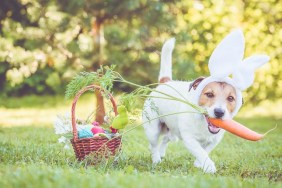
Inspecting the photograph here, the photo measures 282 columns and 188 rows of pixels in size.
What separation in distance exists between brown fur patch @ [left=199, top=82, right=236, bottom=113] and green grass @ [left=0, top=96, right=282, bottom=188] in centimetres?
58

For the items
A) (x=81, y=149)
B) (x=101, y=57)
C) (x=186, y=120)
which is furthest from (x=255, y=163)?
(x=101, y=57)

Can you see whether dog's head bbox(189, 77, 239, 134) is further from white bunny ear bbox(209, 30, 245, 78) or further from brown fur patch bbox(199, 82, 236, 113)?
white bunny ear bbox(209, 30, 245, 78)

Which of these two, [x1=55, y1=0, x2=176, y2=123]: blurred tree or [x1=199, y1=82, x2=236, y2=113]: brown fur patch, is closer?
[x1=199, y1=82, x2=236, y2=113]: brown fur patch

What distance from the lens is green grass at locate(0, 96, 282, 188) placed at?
332cm

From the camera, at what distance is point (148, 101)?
517cm

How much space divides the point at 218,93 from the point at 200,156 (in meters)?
0.58

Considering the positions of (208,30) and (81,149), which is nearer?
(81,149)

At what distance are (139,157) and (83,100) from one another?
728 centimetres

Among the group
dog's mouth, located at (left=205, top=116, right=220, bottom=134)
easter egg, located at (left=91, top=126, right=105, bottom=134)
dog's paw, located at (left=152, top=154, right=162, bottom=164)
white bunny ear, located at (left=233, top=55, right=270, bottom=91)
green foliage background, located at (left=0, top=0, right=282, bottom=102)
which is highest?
green foliage background, located at (left=0, top=0, right=282, bottom=102)

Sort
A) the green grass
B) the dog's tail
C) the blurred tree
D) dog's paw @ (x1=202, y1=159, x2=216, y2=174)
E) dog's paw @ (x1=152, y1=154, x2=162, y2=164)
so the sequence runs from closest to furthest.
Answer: the green grass
dog's paw @ (x1=202, y1=159, x2=216, y2=174)
dog's paw @ (x1=152, y1=154, x2=162, y2=164)
the dog's tail
the blurred tree

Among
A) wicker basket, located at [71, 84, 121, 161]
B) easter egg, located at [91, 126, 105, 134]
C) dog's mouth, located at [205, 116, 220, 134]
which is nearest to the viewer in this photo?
wicker basket, located at [71, 84, 121, 161]

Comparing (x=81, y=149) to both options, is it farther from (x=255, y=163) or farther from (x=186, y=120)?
(x=255, y=163)

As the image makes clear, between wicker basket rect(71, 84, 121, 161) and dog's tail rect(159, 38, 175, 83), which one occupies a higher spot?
dog's tail rect(159, 38, 175, 83)

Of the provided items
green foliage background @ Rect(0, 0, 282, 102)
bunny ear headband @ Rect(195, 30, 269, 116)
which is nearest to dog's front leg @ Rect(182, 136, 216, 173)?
bunny ear headband @ Rect(195, 30, 269, 116)
